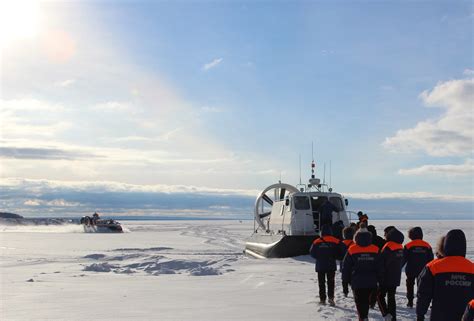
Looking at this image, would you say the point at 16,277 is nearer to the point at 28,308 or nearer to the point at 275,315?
the point at 28,308

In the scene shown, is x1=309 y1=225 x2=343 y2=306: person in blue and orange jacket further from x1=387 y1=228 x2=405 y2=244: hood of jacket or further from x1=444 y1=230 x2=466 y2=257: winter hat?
x1=444 y1=230 x2=466 y2=257: winter hat

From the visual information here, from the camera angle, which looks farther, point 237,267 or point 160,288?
point 237,267

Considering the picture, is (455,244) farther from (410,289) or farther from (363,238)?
(410,289)

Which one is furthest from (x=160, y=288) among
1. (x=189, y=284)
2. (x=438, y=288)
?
(x=438, y=288)

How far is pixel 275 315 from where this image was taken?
6.20 m

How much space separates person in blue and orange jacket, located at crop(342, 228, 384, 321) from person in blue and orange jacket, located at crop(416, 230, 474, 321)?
2.02 metres

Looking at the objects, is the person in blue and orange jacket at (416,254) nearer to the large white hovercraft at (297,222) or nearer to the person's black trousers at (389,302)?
the person's black trousers at (389,302)

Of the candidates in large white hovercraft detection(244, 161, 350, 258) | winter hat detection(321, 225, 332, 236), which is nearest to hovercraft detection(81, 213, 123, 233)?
large white hovercraft detection(244, 161, 350, 258)

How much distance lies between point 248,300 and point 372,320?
187cm

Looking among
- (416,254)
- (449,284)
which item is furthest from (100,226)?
(449,284)

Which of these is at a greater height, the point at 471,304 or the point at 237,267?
the point at 471,304

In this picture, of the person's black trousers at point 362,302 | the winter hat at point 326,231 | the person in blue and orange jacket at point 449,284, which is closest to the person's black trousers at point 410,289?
the winter hat at point 326,231

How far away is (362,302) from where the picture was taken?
A: 5.77 m

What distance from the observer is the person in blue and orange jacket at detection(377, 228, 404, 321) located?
611 centimetres
